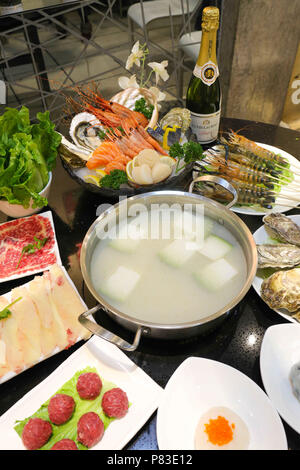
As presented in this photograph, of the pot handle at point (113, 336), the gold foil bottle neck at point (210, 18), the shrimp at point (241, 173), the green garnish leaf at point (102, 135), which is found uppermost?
the gold foil bottle neck at point (210, 18)

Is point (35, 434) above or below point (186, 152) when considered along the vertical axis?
below

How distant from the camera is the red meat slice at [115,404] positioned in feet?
3.00

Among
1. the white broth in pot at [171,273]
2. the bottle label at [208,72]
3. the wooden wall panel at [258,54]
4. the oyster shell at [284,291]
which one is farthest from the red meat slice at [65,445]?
the wooden wall panel at [258,54]

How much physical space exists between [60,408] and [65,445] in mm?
86

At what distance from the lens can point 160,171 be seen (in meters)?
1.46

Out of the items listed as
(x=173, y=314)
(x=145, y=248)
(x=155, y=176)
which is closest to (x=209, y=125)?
(x=155, y=176)

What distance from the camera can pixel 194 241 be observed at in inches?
51.9

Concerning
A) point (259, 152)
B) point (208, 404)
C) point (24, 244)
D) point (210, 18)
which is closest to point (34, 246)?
point (24, 244)

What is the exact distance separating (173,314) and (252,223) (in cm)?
61

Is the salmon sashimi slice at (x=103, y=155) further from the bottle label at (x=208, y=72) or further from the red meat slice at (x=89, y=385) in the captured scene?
the red meat slice at (x=89, y=385)

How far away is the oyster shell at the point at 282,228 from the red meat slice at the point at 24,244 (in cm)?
82

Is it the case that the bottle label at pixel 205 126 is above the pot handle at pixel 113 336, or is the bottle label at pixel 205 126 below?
above

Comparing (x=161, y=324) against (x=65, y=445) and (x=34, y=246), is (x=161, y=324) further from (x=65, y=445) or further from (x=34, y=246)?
(x=34, y=246)
